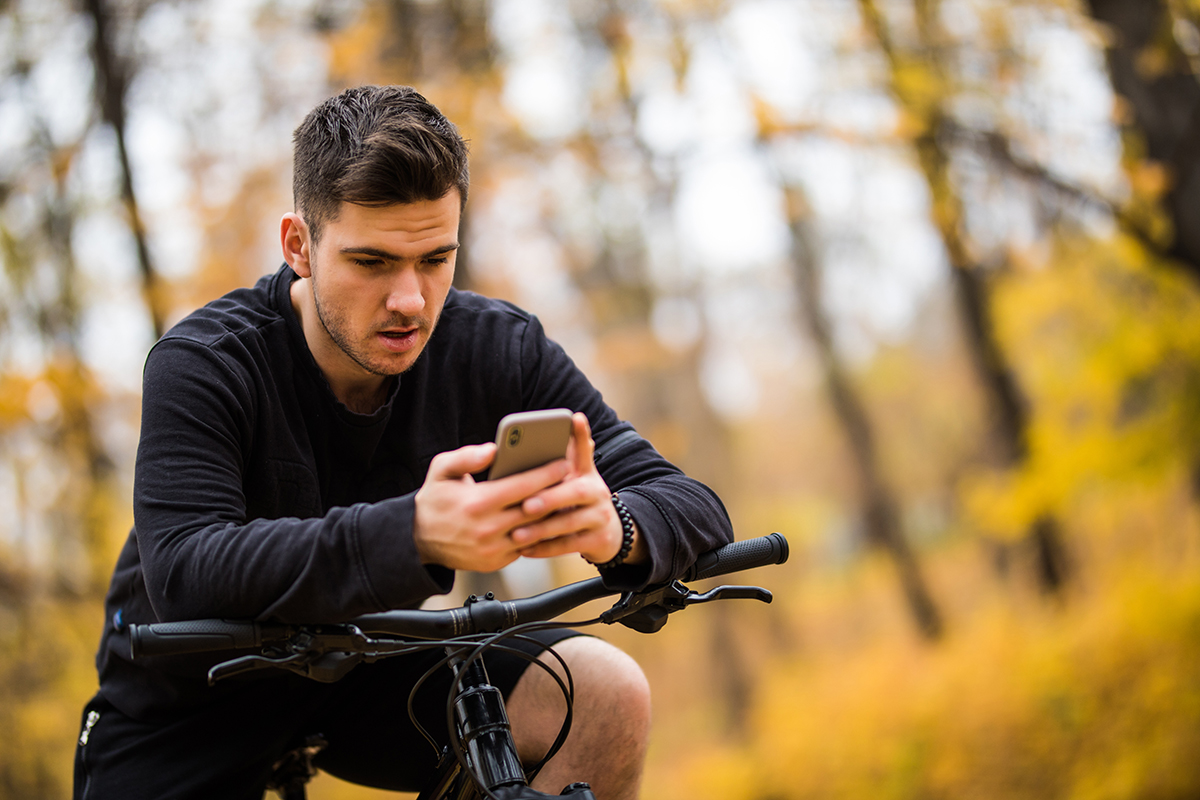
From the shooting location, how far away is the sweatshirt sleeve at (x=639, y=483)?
1671 mm

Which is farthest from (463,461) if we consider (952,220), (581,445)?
(952,220)

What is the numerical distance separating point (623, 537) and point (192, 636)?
0.69 metres

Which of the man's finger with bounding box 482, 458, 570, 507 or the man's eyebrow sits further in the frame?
the man's eyebrow

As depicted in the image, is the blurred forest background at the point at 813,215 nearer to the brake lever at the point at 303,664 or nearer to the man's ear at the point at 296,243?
the man's ear at the point at 296,243

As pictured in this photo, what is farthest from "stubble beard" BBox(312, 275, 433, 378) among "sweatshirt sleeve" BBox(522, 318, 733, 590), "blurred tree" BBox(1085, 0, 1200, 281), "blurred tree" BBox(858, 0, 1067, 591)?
"blurred tree" BBox(1085, 0, 1200, 281)

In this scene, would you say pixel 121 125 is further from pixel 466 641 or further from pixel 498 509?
pixel 498 509

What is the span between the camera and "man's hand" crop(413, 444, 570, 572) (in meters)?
1.35

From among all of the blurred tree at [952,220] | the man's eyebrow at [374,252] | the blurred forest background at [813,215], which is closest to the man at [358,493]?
the man's eyebrow at [374,252]

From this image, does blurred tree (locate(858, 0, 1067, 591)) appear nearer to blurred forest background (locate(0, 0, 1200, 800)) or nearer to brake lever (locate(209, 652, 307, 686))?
blurred forest background (locate(0, 0, 1200, 800))

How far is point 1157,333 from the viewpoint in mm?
6938

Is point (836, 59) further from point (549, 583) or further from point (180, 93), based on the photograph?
point (549, 583)

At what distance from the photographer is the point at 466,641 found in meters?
1.59

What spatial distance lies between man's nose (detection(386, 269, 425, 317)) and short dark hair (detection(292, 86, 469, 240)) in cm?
14

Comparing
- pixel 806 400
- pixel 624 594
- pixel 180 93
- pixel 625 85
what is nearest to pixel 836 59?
pixel 625 85
